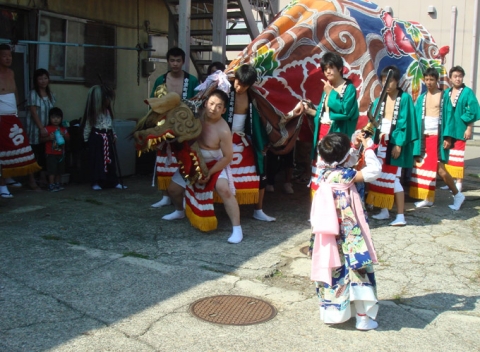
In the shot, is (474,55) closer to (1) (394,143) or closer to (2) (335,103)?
(1) (394,143)

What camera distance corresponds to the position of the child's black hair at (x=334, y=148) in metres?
3.78

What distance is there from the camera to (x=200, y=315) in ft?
12.7

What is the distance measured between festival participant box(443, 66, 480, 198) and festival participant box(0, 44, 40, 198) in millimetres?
5437

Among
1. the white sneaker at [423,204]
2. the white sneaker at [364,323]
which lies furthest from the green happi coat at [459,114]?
the white sneaker at [364,323]

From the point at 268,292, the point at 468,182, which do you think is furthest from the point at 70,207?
the point at 468,182

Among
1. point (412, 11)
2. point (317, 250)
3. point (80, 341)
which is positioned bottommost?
point (80, 341)

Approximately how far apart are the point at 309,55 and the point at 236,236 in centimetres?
231

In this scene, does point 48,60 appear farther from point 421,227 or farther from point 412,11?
point 412,11

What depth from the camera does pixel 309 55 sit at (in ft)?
21.4

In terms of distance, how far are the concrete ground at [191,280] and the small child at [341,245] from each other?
16cm

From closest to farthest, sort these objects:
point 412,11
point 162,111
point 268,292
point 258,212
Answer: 1. point 268,292
2. point 162,111
3. point 258,212
4. point 412,11

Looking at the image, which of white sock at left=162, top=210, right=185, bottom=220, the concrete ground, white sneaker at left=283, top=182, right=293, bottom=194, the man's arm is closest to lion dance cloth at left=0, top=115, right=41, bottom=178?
the concrete ground

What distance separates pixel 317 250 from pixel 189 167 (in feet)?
6.95

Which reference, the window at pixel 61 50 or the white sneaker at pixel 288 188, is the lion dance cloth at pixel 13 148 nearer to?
the window at pixel 61 50
